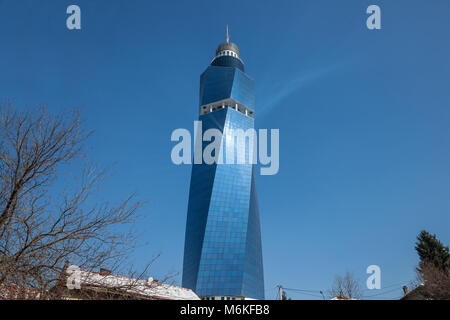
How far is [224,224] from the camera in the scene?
84.6m

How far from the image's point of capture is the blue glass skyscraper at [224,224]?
8081 cm

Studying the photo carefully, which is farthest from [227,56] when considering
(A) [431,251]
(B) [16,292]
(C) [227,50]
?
(B) [16,292]

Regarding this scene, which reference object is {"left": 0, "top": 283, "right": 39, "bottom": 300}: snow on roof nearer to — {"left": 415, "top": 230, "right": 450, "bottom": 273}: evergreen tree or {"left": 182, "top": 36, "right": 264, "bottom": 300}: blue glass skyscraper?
{"left": 415, "top": 230, "right": 450, "bottom": 273}: evergreen tree

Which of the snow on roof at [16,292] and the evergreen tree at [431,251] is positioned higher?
the evergreen tree at [431,251]

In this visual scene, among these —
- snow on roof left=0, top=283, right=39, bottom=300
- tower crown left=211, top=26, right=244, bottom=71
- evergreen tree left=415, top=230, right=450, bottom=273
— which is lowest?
snow on roof left=0, top=283, right=39, bottom=300

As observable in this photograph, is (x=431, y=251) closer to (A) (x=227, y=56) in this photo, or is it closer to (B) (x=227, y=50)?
(A) (x=227, y=56)

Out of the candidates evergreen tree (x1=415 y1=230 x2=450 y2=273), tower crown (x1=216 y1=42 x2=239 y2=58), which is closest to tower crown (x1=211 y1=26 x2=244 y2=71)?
tower crown (x1=216 y1=42 x2=239 y2=58)

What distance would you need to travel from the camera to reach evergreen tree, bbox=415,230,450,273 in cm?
4472

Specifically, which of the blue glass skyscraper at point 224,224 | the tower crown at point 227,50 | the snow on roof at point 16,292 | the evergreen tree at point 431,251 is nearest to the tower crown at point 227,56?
the tower crown at point 227,50

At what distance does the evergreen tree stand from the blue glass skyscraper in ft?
143

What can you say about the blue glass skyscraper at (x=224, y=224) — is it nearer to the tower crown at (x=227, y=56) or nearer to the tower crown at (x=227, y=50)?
the tower crown at (x=227, y=56)

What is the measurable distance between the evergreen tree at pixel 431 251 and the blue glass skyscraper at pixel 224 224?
4363 centimetres
